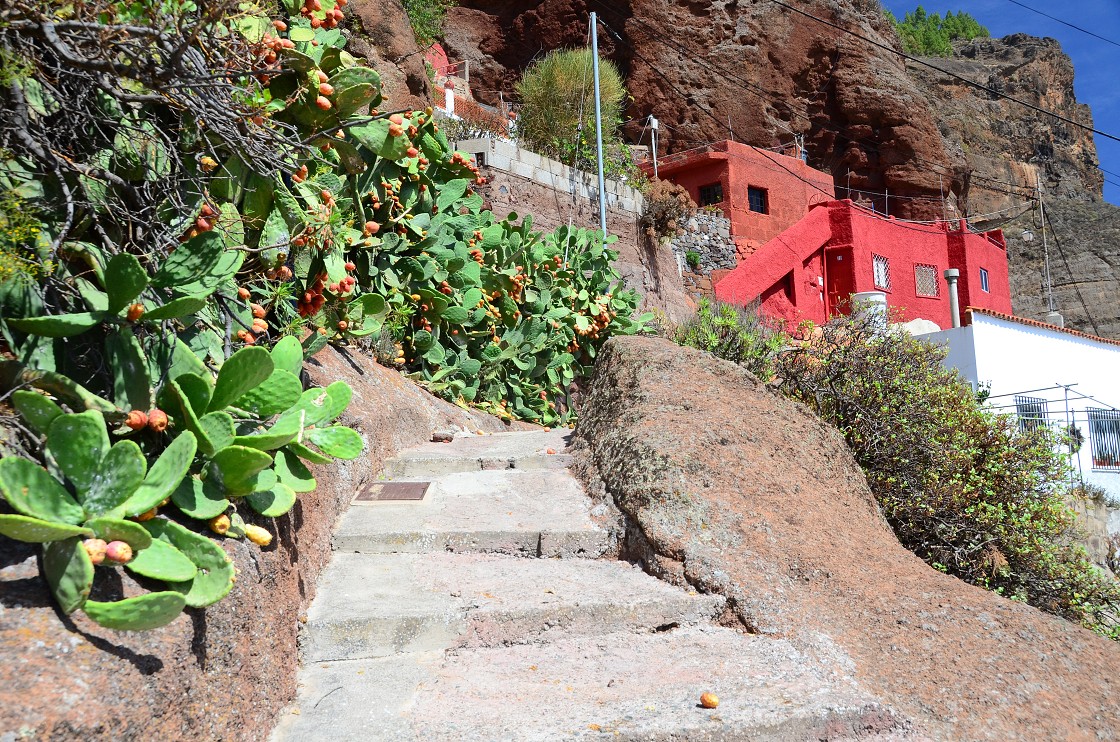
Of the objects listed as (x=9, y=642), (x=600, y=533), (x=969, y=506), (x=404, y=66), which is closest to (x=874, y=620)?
(x=600, y=533)

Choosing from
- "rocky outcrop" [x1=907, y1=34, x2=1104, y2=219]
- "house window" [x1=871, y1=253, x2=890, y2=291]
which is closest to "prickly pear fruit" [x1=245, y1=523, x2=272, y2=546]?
"house window" [x1=871, y1=253, x2=890, y2=291]

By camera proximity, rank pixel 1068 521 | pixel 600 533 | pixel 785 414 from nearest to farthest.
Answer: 1. pixel 600 533
2. pixel 785 414
3. pixel 1068 521

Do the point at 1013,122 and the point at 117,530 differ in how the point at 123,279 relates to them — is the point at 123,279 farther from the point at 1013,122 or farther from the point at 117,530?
the point at 1013,122

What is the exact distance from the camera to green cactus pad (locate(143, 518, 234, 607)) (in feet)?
7.22

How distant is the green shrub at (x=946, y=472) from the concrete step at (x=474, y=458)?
5.75 ft

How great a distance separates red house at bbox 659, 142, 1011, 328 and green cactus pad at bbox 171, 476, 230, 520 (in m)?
16.7

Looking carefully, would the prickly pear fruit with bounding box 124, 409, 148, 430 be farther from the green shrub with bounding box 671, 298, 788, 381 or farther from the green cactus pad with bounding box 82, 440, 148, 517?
the green shrub with bounding box 671, 298, 788, 381

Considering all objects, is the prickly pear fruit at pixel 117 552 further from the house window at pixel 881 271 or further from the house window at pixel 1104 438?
the house window at pixel 881 271

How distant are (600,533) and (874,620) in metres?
1.20

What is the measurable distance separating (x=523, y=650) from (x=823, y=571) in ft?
4.22

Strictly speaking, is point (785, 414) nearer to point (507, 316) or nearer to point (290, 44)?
point (290, 44)

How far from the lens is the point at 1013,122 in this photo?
128 feet

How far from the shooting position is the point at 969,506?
16.8 ft

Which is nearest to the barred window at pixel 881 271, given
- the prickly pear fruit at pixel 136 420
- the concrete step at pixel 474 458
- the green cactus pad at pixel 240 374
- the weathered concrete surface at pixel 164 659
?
the concrete step at pixel 474 458
